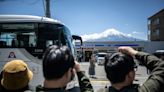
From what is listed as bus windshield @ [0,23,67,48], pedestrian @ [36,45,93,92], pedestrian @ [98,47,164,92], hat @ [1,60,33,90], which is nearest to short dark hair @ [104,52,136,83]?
pedestrian @ [98,47,164,92]

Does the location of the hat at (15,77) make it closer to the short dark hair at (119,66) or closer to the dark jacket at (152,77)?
the dark jacket at (152,77)

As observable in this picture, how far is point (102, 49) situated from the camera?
6756 cm

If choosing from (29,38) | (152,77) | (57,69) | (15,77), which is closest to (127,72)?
(152,77)

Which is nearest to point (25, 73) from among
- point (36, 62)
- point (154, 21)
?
point (36, 62)

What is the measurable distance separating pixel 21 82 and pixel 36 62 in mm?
9723

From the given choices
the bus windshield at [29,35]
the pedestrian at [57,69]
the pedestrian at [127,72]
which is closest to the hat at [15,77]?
the pedestrian at [57,69]

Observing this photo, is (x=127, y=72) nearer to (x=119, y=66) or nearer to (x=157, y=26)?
(x=119, y=66)

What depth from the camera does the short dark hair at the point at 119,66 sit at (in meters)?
2.71

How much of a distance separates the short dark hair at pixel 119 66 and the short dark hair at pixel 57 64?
0.30 metres

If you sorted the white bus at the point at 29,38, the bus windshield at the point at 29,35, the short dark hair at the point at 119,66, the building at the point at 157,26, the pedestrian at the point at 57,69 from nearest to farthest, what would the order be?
1. the pedestrian at the point at 57,69
2. the short dark hair at the point at 119,66
3. the white bus at the point at 29,38
4. the bus windshield at the point at 29,35
5. the building at the point at 157,26

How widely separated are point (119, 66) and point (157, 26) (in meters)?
84.6

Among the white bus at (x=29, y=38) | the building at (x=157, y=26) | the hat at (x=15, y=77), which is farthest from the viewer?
the building at (x=157, y=26)

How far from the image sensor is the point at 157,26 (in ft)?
281

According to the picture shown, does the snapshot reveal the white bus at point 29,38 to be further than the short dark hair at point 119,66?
Yes
